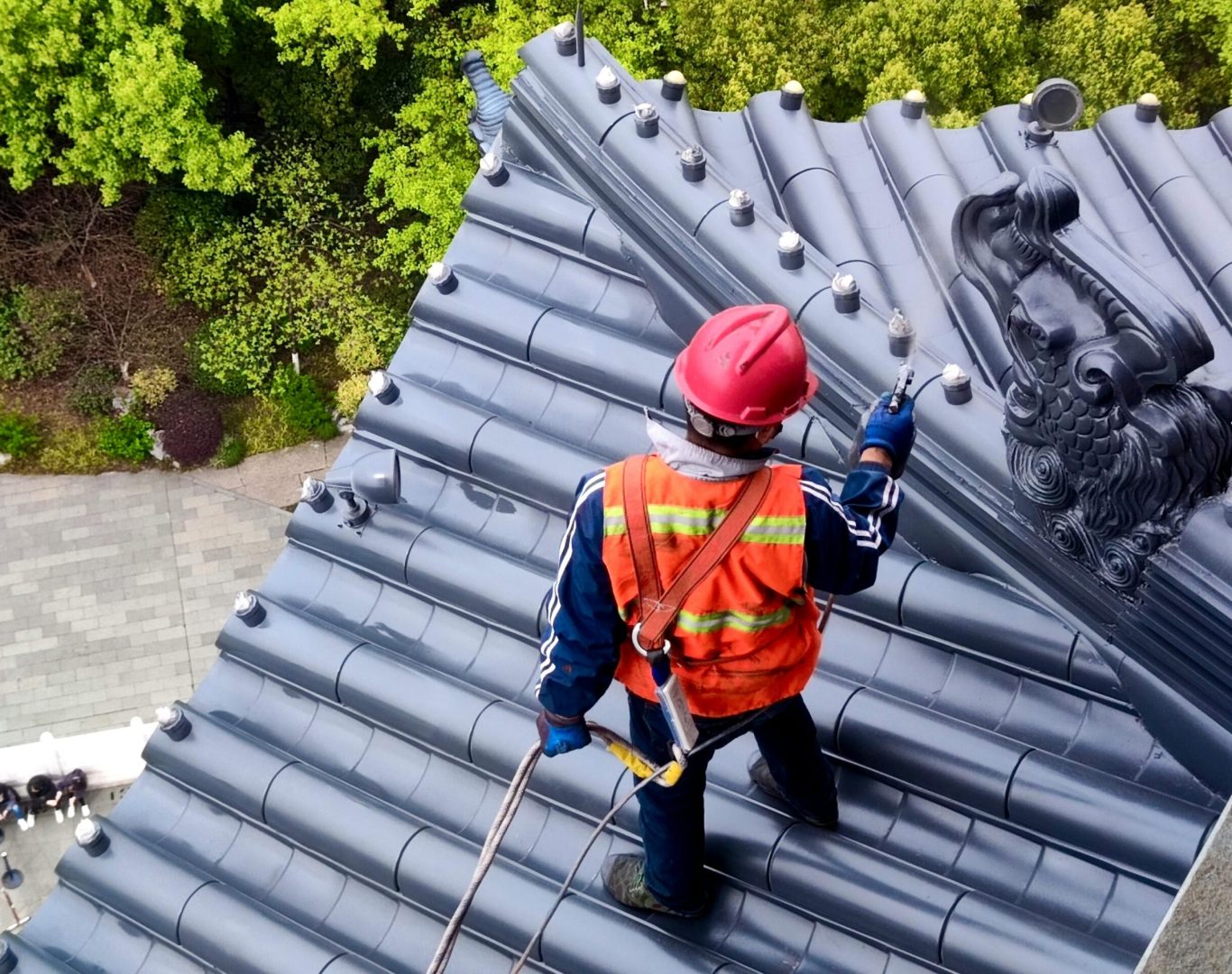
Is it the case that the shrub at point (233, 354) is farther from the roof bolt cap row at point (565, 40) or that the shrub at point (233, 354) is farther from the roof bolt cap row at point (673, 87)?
the roof bolt cap row at point (565, 40)

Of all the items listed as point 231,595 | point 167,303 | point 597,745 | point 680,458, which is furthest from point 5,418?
point 680,458

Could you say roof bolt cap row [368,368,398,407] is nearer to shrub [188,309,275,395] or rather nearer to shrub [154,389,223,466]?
shrub [154,389,223,466]

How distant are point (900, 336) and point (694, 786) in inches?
124

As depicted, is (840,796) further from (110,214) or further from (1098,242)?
(110,214)

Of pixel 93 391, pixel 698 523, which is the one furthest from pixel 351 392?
pixel 698 523

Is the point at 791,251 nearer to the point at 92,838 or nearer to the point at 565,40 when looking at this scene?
the point at 565,40

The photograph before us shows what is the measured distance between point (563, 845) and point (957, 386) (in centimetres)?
372

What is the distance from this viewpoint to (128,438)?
81.4ft

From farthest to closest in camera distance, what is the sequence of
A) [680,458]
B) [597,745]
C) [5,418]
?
[5,418] < [597,745] < [680,458]

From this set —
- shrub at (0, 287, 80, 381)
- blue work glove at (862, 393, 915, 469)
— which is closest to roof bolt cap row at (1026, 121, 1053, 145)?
blue work glove at (862, 393, 915, 469)

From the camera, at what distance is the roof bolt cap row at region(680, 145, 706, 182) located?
9.77 metres

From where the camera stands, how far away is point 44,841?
19.5 metres

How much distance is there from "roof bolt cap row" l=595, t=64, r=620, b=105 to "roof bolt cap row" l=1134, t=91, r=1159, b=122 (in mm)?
4516

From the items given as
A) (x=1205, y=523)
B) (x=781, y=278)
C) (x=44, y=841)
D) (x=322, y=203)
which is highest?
(x=322, y=203)
